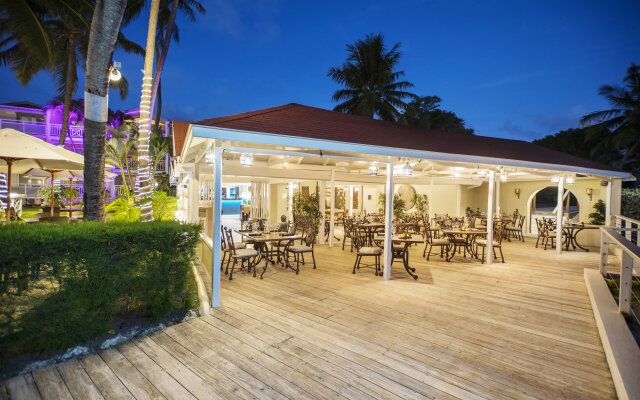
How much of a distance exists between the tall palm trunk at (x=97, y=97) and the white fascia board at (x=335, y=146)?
5.89ft

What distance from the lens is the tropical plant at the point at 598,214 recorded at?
1144 cm

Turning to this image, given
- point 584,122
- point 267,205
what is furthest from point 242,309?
point 584,122

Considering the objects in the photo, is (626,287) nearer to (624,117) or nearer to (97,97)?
(97,97)

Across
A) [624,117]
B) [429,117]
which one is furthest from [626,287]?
[624,117]

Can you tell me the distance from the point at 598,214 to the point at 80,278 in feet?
50.8

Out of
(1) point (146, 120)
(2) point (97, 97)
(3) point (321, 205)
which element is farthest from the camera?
→ (3) point (321, 205)

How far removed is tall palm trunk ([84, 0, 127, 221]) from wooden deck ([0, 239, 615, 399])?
2.49 metres

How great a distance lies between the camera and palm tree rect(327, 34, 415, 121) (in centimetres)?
2142

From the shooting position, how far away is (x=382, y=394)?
2590mm

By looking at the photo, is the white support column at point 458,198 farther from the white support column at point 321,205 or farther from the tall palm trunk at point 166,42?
the tall palm trunk at point 166,42

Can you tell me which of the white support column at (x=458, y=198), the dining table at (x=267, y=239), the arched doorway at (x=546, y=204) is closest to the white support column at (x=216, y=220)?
the dining table at (x=267, y=239)

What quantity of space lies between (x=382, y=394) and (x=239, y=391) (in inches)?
47.9

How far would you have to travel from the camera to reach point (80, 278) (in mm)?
3193

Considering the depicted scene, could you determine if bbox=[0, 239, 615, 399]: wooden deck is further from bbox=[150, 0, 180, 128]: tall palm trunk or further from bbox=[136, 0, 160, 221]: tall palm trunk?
bbox=[150, 0, 180, 128]: tall palm trunk
